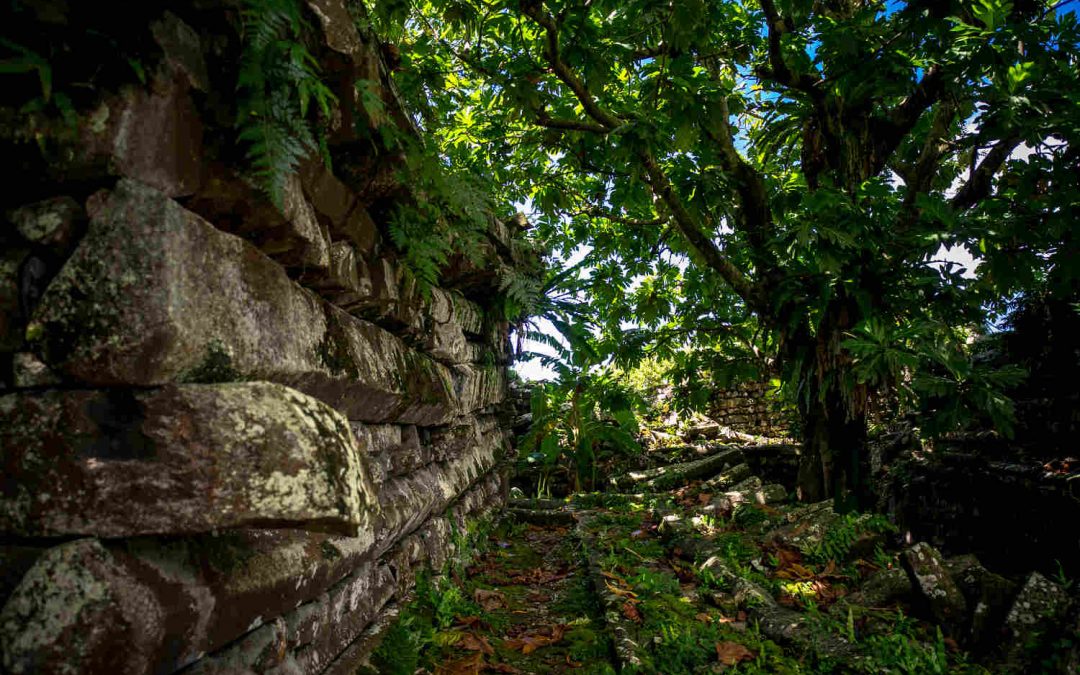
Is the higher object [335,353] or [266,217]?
[266,217]

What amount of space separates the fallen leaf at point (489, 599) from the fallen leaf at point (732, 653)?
142cm

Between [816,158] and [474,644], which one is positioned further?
[816,158]

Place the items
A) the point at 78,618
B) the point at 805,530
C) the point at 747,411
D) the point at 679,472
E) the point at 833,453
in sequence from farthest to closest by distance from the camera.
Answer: the point at 747,411 → the point at 679,472 → the point at 833,453 → the point at 805,530 → the point at 78,618

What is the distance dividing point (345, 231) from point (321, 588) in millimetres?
1322

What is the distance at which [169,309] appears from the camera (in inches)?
49.1

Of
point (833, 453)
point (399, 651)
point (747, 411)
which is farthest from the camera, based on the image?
point (747, 411)

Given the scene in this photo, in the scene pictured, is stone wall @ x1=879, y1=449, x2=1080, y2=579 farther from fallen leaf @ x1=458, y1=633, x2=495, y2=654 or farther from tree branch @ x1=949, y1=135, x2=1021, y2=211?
fallen leaf @ x1=458, y1=633, x2=495, y2=654

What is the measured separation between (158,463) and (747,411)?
1198 cm

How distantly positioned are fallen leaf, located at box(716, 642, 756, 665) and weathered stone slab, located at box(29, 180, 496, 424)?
84.6 inches

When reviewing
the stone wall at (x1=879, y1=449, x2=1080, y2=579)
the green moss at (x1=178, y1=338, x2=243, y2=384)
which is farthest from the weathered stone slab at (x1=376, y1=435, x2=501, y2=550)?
the stone wall at (x1=879, y1=449, x2=1080, y2=579)

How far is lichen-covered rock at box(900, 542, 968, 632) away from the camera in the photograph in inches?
110

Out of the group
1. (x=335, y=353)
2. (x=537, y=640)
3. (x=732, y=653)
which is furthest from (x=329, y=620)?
(x=732, y=653)

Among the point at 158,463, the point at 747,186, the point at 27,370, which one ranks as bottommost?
the point at 158,463

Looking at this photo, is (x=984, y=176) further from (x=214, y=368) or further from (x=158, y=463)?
(x=158, y=463)
